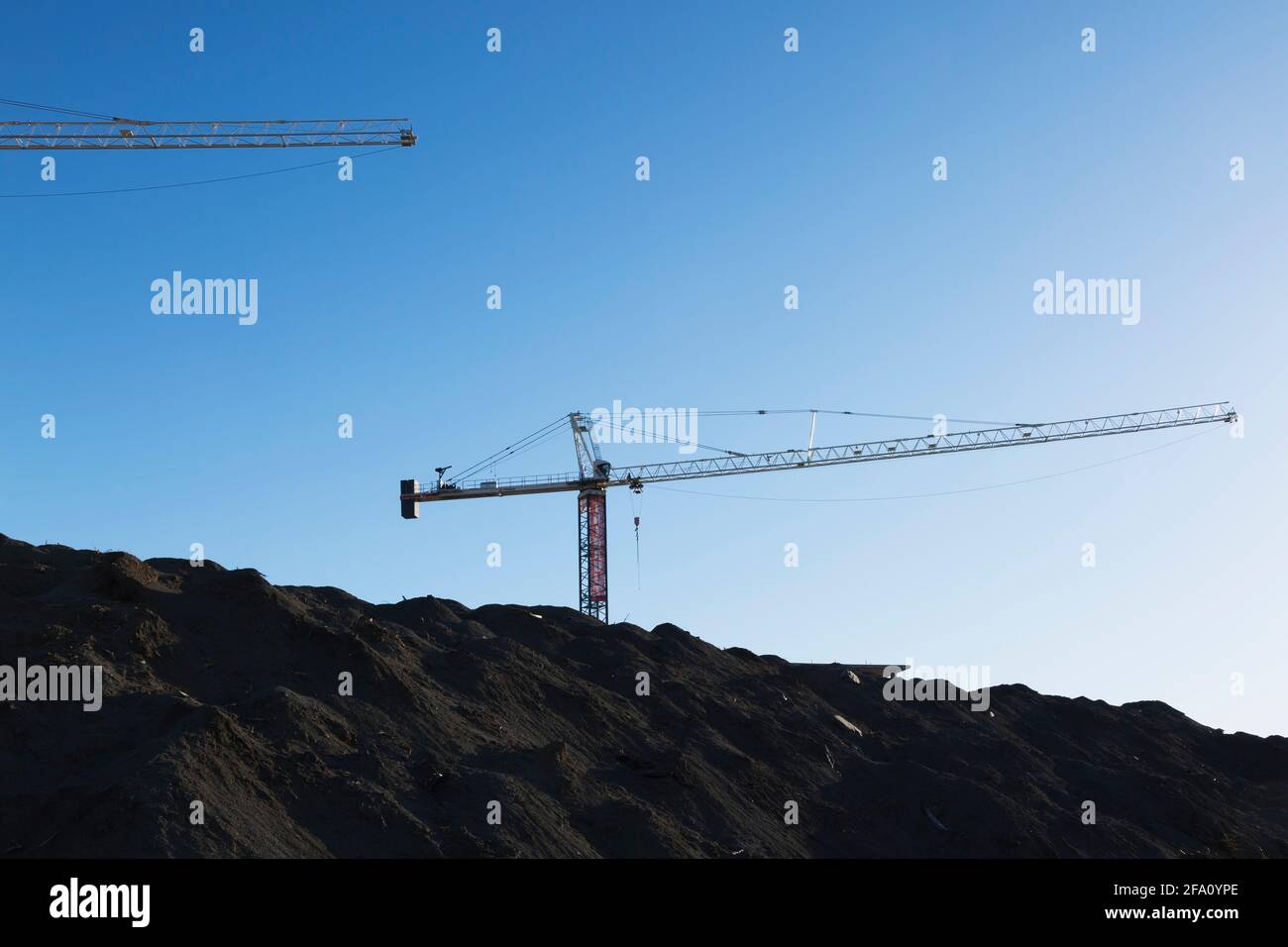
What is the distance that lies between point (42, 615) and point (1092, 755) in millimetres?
31810

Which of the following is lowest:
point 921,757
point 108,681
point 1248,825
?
point 1248,825

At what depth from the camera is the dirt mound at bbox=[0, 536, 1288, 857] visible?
21.4 meters

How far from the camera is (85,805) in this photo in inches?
771

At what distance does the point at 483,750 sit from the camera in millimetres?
27062

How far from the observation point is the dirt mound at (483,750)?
70.1ft
